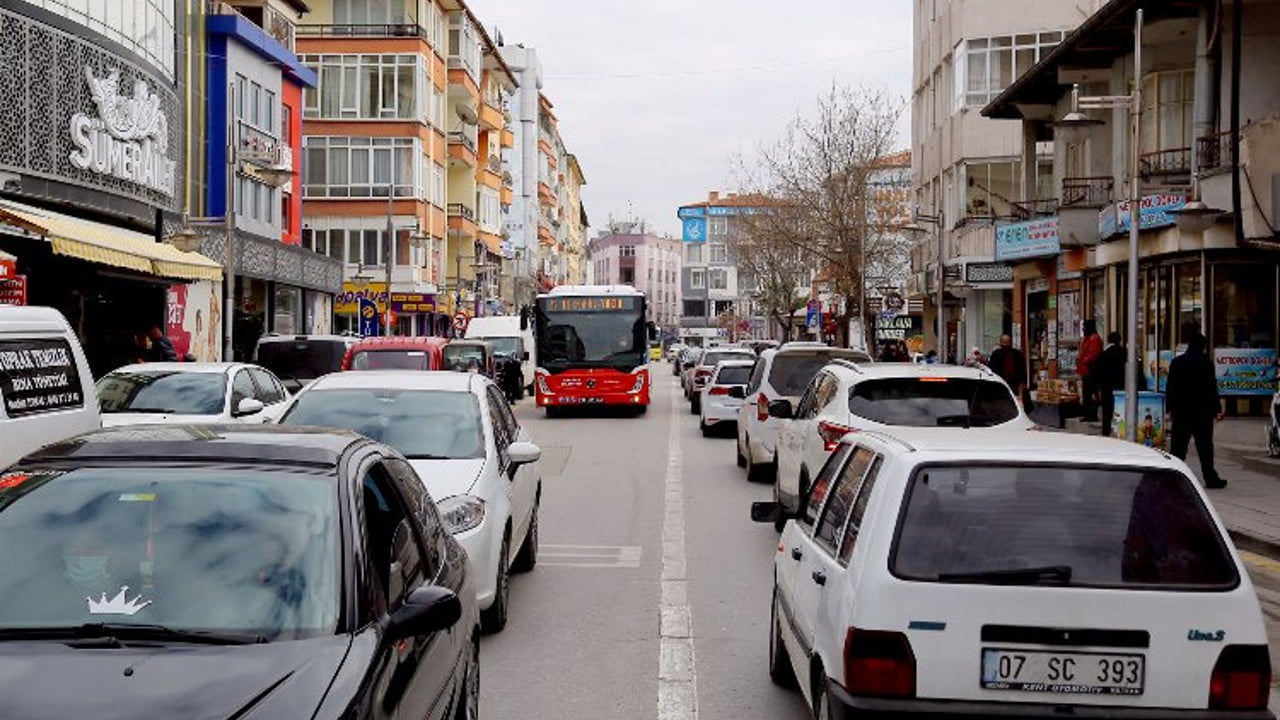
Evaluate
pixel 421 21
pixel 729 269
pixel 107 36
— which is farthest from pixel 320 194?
pixel 729 269

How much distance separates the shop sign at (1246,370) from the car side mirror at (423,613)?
22509 mm

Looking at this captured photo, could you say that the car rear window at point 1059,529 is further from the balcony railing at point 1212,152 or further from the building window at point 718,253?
the building window at point 718,253

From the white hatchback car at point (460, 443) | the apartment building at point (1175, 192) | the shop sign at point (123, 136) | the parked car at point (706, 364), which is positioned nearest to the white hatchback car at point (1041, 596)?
the white hatchback car at point (460, 443)

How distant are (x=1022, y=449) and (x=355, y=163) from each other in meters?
56.9

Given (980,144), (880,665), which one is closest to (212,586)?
(880,665)

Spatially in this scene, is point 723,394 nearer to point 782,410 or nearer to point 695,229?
point 782,410

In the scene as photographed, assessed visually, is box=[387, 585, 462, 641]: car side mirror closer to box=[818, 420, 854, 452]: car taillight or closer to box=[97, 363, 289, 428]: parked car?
box=[818, 420, 854, 452]: car taillight

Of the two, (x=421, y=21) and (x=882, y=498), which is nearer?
(x=882, y=498)

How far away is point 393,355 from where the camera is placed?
2284 centimetres

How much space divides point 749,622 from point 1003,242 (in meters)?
26.3

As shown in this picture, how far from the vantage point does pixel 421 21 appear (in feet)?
202

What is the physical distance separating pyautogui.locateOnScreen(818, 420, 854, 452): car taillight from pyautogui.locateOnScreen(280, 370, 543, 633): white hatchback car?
7.91 feet

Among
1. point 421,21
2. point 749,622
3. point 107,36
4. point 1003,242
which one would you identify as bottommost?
point 749,622

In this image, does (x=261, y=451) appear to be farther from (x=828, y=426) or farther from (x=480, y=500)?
(x=828, y=426)
